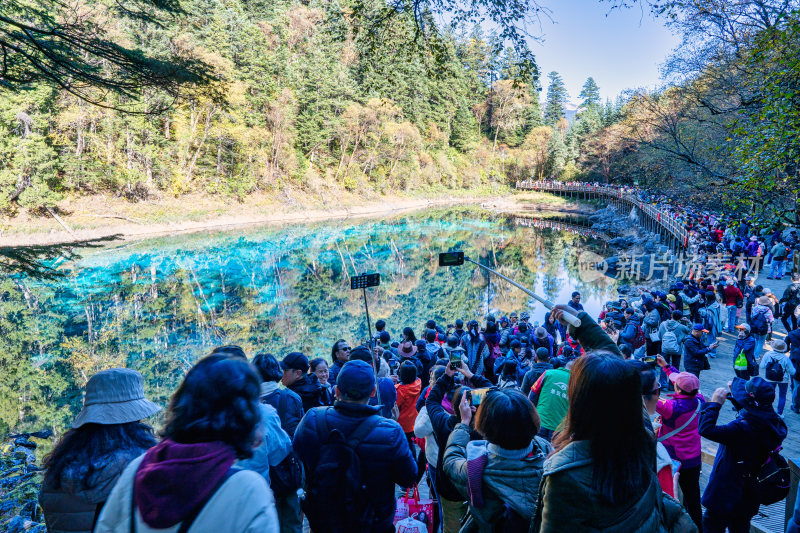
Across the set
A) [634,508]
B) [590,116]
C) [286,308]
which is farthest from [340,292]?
[590,116]

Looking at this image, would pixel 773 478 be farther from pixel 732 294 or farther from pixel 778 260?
pixel 778 260

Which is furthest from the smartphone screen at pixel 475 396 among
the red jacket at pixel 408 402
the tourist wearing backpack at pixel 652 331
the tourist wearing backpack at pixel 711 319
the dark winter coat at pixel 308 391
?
the tourist wearing backpack at pixel 711 319

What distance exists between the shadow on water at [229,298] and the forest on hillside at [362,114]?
13.1ft

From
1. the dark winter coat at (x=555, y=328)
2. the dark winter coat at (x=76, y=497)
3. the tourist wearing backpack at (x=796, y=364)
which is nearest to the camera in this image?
the dark winter coat at (x=76, y=497)

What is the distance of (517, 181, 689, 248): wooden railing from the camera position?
18.0 meters

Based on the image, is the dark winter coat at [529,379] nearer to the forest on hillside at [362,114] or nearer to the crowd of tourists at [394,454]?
the crowd of tourists at [394,454]

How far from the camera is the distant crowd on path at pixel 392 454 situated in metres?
1.07

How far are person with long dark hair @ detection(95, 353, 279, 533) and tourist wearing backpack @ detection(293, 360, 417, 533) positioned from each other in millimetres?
770

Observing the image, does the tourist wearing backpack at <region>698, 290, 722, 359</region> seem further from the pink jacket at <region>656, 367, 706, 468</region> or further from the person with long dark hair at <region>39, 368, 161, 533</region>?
the person with long dark hair at <region>39, 368, 161, 533</region>

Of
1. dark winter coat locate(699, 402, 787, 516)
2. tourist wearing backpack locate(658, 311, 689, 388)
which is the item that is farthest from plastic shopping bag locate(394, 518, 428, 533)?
tourist wearing backpack locate(658, 311, 689, 388)

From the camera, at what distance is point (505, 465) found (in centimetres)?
168

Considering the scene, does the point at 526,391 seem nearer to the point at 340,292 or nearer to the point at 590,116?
the point at 340,292

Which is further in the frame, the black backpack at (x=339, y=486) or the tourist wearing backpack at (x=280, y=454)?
the tourist wearing backpack at (x=280, y=454)

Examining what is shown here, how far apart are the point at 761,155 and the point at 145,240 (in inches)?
1068
